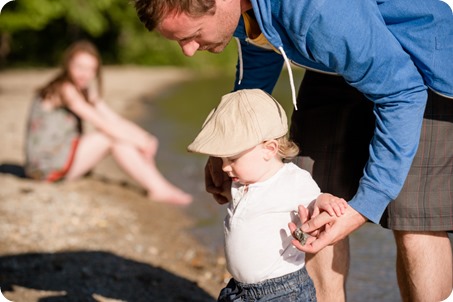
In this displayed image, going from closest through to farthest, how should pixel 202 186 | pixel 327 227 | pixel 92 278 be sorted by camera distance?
pixel 327 227 → pixel 92 278 → pixel 202 186

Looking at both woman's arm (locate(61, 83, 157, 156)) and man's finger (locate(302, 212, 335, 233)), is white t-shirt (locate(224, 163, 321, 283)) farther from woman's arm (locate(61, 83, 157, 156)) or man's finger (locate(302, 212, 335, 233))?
woman's arm (locate(61, 83, 157, 156))

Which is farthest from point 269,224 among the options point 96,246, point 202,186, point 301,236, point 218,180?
point 202,186

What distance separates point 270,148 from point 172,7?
607 millimetres

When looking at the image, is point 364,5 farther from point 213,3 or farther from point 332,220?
point 332,220

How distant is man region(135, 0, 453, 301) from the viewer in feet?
8.34

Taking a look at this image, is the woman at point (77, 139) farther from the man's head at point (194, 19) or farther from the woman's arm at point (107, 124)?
the man's head at point (194, 19)

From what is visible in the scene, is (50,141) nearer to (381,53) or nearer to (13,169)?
(13,169)

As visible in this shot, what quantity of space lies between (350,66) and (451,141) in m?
0.65

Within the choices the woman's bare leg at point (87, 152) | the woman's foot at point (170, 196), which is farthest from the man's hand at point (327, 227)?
the woman's bare leg at point (87, 152)

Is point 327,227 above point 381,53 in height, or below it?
below

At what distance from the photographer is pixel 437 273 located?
3.05 metres

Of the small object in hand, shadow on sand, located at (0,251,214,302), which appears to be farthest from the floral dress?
the small object in hand

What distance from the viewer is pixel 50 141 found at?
736cm

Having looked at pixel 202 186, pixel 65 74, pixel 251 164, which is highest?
pixel 251 164
